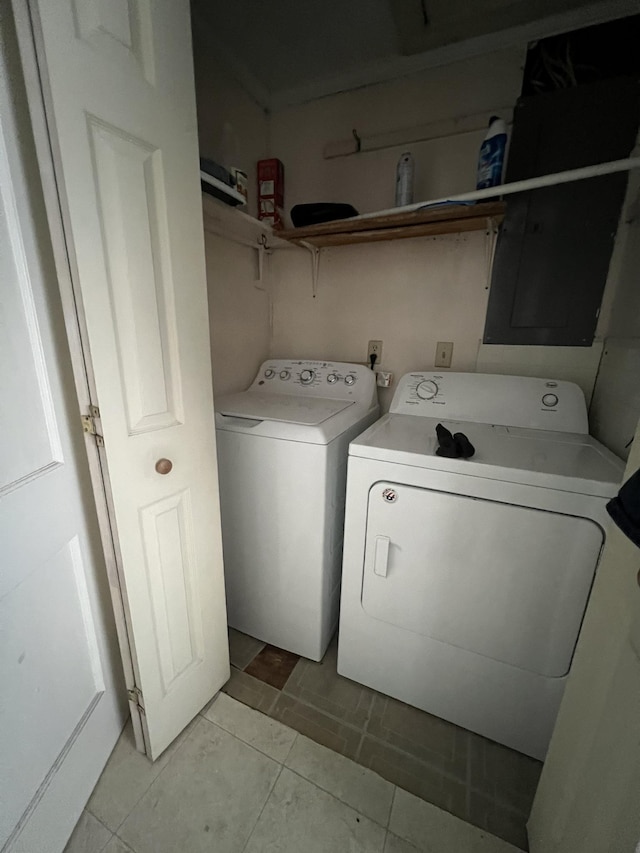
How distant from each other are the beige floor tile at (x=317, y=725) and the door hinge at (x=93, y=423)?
1170 mm

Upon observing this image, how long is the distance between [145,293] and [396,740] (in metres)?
1.61

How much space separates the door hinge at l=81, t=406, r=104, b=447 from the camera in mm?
773

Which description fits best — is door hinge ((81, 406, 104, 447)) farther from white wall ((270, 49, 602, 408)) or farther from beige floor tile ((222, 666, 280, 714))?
white wall ((270, 49, 602, 408))

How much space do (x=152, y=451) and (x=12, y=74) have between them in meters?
0.79

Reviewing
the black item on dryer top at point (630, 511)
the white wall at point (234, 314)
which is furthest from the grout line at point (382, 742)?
the white wall at point (234, 314)

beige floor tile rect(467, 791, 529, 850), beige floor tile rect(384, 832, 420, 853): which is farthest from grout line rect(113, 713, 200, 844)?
beige floor tile rect(467, 791, 529, 850)

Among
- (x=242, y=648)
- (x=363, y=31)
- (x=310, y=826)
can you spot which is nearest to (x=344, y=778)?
(x=310, y=826)

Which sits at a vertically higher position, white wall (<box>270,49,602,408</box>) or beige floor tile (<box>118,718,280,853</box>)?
white wall (<box>270,49,602,408</box>)

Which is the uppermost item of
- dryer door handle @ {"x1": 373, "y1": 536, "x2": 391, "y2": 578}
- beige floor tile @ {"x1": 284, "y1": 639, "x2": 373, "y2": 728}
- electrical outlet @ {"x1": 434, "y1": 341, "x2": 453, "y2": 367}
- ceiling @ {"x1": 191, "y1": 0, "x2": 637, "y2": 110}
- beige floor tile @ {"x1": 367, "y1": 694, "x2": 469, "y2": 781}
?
ceiling @ {"x1": 191, "y1": 0, "x2": 637, "y2": 110}

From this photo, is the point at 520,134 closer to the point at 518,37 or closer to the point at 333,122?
the point at 518,37

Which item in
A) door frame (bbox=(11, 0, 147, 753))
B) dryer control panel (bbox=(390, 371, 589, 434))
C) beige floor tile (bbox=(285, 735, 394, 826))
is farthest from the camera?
dryer control panel (bbox=(390, 371, 589, 434))

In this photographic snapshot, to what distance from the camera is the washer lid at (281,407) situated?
51.0 inches

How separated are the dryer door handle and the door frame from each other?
2.48 ft

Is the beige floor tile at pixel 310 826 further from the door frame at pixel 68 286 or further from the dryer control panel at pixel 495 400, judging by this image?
the dryer control panel at pixel 495 400
